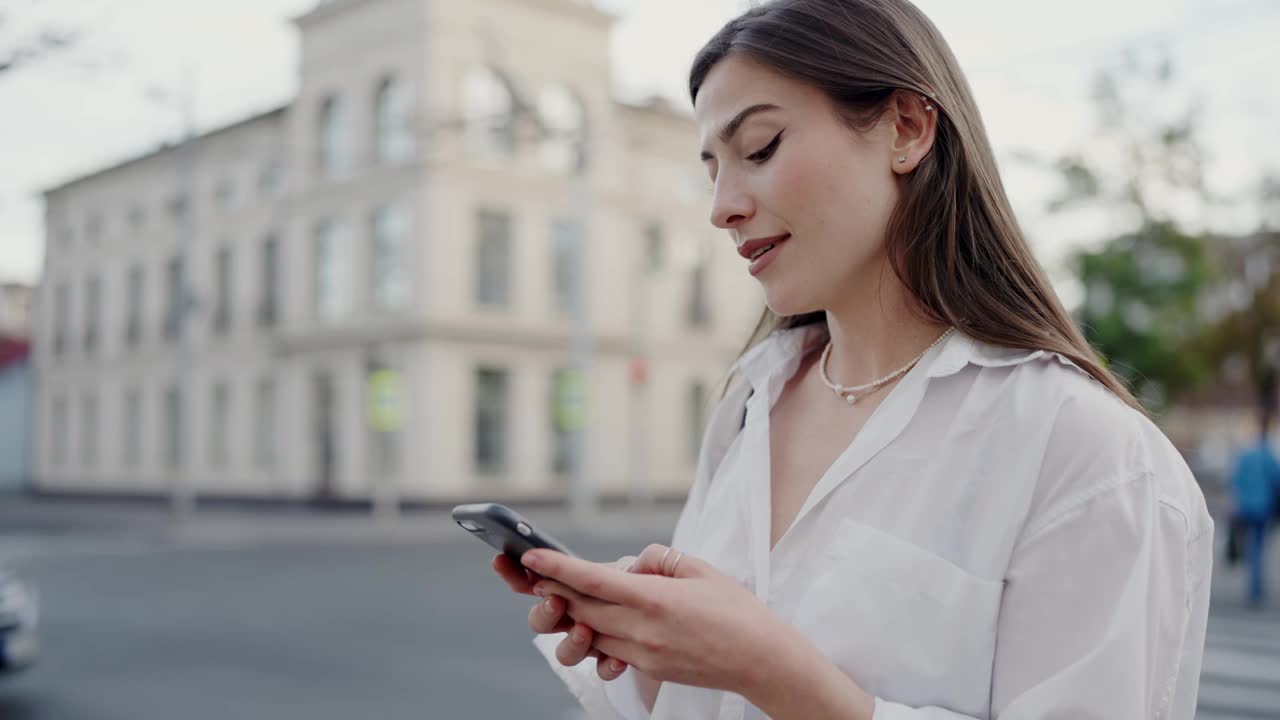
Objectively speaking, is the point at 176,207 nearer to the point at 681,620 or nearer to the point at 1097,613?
the point at 681,620

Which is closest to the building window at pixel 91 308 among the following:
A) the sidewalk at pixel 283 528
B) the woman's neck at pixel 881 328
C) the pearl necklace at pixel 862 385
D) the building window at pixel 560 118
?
the sidewalk at pixel 283 528

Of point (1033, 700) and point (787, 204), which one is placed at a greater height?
point (787, 204)

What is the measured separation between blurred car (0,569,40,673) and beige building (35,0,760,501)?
1396 centimetres

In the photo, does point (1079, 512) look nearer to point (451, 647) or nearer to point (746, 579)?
point (746, 579)

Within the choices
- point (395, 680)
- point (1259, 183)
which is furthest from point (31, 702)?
point (1259, 183)

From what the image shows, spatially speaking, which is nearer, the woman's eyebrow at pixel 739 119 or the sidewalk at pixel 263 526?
the woman's eyebrow at pixel 739 119

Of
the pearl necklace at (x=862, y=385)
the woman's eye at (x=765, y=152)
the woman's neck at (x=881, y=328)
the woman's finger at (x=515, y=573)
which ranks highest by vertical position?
the woman's eye at (x=765, y=152)

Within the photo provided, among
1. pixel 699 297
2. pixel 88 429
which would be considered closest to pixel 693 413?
pixel 699 297

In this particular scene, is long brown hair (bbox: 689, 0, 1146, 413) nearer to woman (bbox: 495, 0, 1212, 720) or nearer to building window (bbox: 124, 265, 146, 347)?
woman (bbox: 495, 0, 1212, 720)

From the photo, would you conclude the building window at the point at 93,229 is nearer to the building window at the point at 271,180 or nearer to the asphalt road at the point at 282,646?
the building window at the point at 271,180

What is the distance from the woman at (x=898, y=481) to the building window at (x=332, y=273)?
27336 millimetres

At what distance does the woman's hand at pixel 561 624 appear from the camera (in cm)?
126

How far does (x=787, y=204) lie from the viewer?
55.6 inches

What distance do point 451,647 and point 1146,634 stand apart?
8.62m
